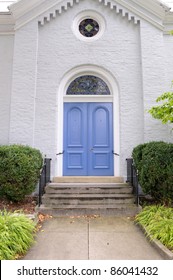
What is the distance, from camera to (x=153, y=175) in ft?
19.7

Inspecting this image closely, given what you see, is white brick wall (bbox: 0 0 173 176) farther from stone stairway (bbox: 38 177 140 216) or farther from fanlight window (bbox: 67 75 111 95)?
stone stairway (bbox: 38 177 140 216)

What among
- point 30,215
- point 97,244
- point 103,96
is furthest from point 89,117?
point 97,244

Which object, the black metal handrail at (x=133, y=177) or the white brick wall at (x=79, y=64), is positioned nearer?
the black metal handrail at (x=133, y=177)

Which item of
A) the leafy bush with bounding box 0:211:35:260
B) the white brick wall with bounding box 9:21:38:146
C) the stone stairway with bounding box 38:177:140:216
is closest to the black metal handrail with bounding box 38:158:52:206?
the stone stairway with bounding box 38:177:140:216

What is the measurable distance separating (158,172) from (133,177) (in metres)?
1.08

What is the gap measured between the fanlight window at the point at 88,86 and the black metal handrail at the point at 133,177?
2.54m


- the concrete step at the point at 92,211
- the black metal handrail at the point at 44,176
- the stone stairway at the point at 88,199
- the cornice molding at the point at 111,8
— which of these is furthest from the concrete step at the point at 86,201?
the cornice molding at the point at 111,8

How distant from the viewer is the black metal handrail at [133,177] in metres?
6.32

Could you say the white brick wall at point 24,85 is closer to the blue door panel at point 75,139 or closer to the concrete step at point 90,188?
the blue door panel at point 75,139

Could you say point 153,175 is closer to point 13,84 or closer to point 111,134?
point 111,134

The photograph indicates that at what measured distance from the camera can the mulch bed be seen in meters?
6.07

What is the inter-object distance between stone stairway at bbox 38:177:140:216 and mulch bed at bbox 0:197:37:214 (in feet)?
0.99

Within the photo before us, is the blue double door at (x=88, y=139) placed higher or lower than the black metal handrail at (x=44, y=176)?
higher
